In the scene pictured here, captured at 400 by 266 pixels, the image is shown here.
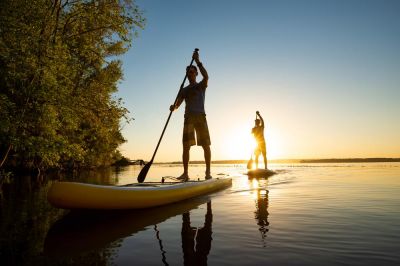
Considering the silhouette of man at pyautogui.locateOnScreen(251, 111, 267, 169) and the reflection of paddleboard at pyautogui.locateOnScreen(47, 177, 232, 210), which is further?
the silhouette of man at pyautogui.locateOnScreen(251, 111, 267, 169)

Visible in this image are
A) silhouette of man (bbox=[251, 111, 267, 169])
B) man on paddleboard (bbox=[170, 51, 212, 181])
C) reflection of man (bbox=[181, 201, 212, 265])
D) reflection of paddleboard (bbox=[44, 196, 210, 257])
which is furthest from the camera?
silhouette of man (bbox=[251, 111, 267, 169])

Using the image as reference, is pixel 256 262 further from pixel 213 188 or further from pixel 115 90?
pixel 115 90

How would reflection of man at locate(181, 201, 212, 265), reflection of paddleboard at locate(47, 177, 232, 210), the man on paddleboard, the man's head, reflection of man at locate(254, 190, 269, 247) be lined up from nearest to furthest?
1. reflection of man at locate(181, 201, 212, 265)
2. reflection of man at locate(254, 190, 269, 247)
3. reflection of paddleboard at locate(47, 177, 232, 210)
4. the man on paddleboard
5. the man's head

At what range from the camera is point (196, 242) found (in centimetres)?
396

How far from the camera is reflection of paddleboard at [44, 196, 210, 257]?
3771 millimetres

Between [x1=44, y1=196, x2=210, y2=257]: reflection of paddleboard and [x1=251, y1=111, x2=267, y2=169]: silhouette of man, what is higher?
[x1=251, y1=111, x2=267, y2=169]: silhouette of man

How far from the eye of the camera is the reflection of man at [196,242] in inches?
129

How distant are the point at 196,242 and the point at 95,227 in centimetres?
192

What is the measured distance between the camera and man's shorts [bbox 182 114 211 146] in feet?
32.6

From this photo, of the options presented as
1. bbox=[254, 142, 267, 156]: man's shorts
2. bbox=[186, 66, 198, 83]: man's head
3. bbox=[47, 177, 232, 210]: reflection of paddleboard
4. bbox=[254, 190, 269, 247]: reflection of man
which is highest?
bbox=[186, 66, 198, 83]: man's head

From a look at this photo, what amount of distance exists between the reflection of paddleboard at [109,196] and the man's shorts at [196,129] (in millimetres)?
2622

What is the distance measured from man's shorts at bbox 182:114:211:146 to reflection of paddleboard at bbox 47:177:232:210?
8.60 ft

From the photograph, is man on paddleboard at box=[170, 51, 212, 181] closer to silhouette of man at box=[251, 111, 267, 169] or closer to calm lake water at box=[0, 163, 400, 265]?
calm lake water at box=[0, 163, 400, 265]

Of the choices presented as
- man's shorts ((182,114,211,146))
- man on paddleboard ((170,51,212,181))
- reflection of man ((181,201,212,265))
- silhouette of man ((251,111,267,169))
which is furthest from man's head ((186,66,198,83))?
silhouette of man ((251,111,267,169))
